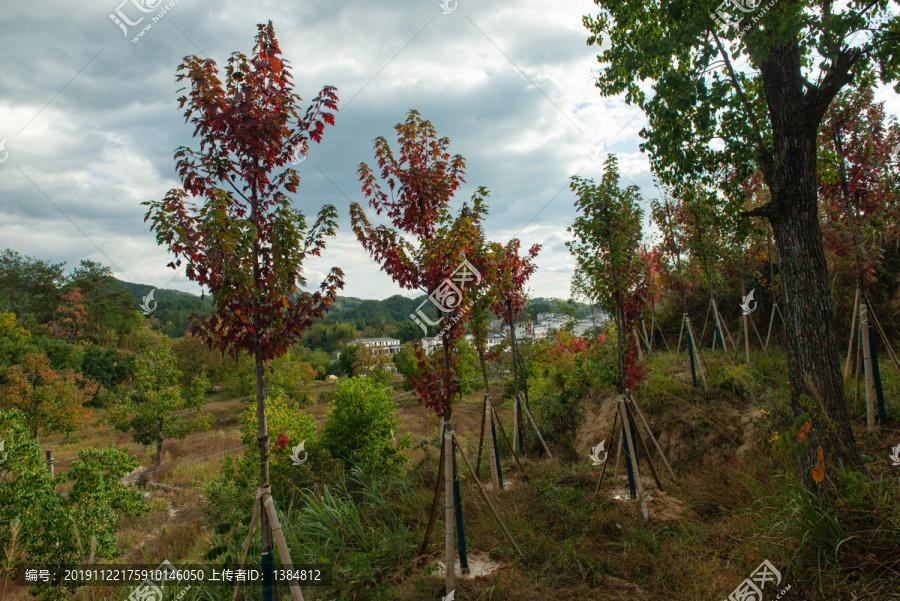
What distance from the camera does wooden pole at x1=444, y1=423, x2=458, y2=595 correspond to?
12.5 feet

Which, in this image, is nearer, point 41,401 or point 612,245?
point 612,245

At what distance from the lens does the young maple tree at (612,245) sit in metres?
5.72

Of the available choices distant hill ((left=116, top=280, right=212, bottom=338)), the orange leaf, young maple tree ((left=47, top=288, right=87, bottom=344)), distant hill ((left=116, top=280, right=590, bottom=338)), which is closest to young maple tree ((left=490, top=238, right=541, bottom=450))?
the orange leaf

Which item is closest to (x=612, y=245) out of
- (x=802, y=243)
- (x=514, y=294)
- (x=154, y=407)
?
(x=802, y=243)

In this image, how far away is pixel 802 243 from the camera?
13.7 feet

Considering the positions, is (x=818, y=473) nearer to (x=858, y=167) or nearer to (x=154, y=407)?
(x=858, y=167)

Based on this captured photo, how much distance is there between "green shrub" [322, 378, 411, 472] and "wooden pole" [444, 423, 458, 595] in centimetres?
499

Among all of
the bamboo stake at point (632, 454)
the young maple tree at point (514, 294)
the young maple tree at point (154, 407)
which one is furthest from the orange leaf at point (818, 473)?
the young maple tree at point (154, 407)

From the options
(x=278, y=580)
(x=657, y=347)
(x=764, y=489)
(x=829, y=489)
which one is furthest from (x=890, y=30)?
(x=657, y=347)

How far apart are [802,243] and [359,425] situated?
8294 mm

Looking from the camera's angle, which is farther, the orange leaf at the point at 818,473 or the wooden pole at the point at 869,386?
the wooden pole at the point at 869,386

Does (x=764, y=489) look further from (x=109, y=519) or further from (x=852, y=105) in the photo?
(x=109, y=519)

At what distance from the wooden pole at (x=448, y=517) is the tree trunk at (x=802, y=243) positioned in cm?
340

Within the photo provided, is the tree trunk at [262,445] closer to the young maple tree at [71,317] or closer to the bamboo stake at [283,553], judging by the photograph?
the bamboo stake at [283,553]
